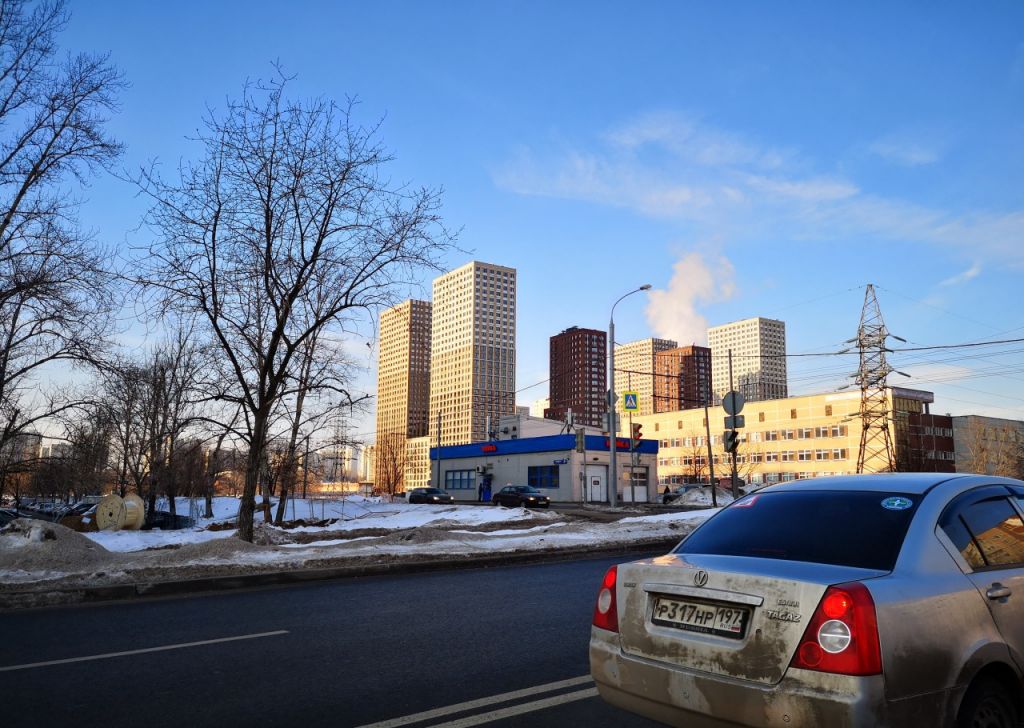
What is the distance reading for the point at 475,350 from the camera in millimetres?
79438

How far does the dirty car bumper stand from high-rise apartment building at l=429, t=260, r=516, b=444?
1751 inches

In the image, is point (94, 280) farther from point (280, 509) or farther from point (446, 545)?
point (280, 509)

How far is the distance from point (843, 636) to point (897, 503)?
40.5 inches

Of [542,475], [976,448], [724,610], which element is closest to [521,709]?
[724,610]

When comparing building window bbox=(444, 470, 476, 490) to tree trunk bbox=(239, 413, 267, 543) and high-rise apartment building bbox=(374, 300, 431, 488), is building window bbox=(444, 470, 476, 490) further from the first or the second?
tree trunk bbox=(239, 413, 267, 543)

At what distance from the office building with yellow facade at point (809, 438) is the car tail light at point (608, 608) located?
82677 millimetres

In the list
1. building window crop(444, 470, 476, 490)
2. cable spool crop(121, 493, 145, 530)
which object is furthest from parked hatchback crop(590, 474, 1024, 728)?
building window crop(444, 470, 476, 490)

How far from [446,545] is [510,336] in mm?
65348

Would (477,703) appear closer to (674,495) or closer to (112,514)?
(112,514)

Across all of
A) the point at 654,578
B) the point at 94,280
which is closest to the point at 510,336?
the point at 94,280

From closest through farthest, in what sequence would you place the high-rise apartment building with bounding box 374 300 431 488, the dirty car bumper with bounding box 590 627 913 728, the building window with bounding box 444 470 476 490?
the dirty car bumper with bounding box 590 627 913 728 < the building window with bounding box 444 470 476 490 < the high-rise apartment building with bounding box 374 300 431 488

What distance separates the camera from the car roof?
3.80 m

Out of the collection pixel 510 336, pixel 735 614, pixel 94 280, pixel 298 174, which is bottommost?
pixel 735 614

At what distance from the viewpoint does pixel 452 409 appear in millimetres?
101562
